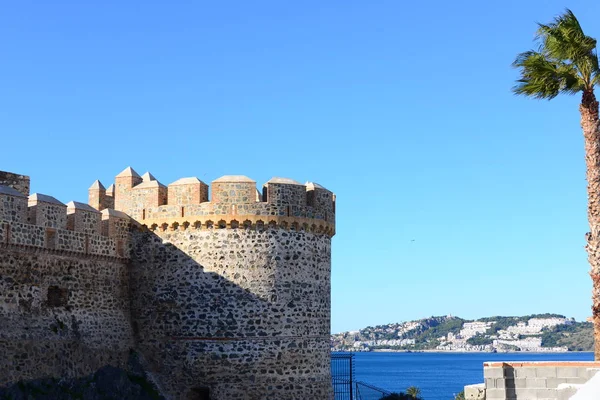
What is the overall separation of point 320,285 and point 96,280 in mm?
5144

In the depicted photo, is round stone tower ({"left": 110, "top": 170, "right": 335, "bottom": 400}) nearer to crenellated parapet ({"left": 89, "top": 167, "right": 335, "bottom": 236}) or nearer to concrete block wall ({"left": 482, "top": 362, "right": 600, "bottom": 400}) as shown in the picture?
crenellated parapet ({"left": 89, "top": 167, "right": 335, "bottom": 236})

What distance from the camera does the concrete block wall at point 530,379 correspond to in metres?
13.5

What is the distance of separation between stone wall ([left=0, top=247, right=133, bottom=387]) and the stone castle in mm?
37

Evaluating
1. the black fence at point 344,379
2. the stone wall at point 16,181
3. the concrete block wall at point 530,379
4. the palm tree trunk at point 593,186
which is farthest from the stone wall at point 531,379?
the stone wall at point 16,181

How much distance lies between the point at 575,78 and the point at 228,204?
26.0 feet

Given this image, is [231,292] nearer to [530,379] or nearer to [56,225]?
[56,225]

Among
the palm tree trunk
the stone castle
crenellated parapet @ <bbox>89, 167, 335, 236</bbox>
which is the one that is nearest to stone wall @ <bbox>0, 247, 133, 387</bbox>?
the stone castle

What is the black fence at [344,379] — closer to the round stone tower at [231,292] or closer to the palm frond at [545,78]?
the round stone tower at [231,292]

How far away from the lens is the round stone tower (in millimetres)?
19797

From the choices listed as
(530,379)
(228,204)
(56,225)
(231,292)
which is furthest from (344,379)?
(530,379)

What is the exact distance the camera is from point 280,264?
798 inches

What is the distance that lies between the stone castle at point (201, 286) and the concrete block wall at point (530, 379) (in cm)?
683

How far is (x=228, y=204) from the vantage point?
20.2m

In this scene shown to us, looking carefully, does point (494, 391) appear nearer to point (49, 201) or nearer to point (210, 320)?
point (210, 320)
